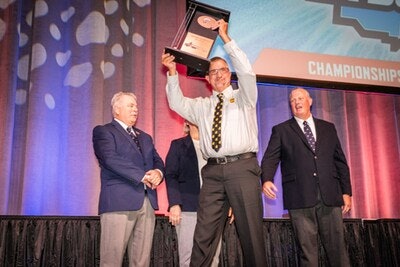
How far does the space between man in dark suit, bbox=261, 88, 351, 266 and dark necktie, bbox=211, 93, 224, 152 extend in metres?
0.62

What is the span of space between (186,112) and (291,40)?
176cm

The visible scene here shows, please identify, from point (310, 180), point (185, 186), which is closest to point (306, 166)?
point (310, 180)

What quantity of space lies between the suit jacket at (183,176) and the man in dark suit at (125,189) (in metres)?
0.12

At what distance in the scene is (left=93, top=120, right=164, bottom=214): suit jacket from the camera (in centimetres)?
260

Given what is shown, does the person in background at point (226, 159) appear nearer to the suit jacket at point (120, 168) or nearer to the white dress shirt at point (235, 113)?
the white dress shirt at point (235, 113)

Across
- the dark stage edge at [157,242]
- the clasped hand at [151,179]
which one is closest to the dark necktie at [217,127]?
the clasped hand at [151,179]

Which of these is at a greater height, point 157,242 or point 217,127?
point 217,127

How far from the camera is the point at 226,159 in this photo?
2.48m

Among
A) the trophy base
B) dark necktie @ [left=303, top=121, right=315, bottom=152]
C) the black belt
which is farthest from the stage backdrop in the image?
the black belt

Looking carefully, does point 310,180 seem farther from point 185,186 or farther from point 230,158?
point 185,186

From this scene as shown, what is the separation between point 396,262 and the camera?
141 inches

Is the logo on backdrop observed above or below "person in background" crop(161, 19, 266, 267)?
above

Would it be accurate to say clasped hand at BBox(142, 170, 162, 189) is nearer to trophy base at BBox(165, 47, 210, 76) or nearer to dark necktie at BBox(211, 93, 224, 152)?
dark necktie at BBox(211, 93, 224, 152)

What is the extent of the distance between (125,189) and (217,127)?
0.71m
